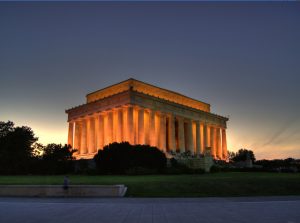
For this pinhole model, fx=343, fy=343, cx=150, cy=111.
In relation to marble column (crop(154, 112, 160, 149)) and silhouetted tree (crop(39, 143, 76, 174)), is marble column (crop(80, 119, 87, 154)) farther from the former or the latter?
marble column (crop(154, 112, 160, 149))

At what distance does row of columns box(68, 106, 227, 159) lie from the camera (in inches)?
3046

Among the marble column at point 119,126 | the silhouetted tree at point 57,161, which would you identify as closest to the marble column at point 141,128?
the marble column at point 119,126

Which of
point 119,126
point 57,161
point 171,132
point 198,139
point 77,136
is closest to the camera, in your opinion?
point 57,161

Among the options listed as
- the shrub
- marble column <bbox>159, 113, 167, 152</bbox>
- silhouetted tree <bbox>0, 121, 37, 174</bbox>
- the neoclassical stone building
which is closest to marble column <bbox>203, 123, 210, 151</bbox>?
the neoclassical stone building

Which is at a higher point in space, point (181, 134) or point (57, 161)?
point (181, 134)

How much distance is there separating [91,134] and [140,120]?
1603 centimetres

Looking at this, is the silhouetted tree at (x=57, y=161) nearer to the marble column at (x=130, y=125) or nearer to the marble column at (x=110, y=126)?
the marble column at (x=110, y=126)

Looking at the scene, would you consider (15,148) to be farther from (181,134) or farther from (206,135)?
(206,135)

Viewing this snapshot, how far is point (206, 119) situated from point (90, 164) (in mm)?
46023

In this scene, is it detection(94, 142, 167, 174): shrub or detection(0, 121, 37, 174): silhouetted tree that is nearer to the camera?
detection(94, 142, 167, 174): shrub

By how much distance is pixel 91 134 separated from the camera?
8706 cm

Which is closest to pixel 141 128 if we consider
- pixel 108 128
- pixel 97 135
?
pixel 108 128

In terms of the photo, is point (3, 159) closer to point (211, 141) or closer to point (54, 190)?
point (54, 190)
